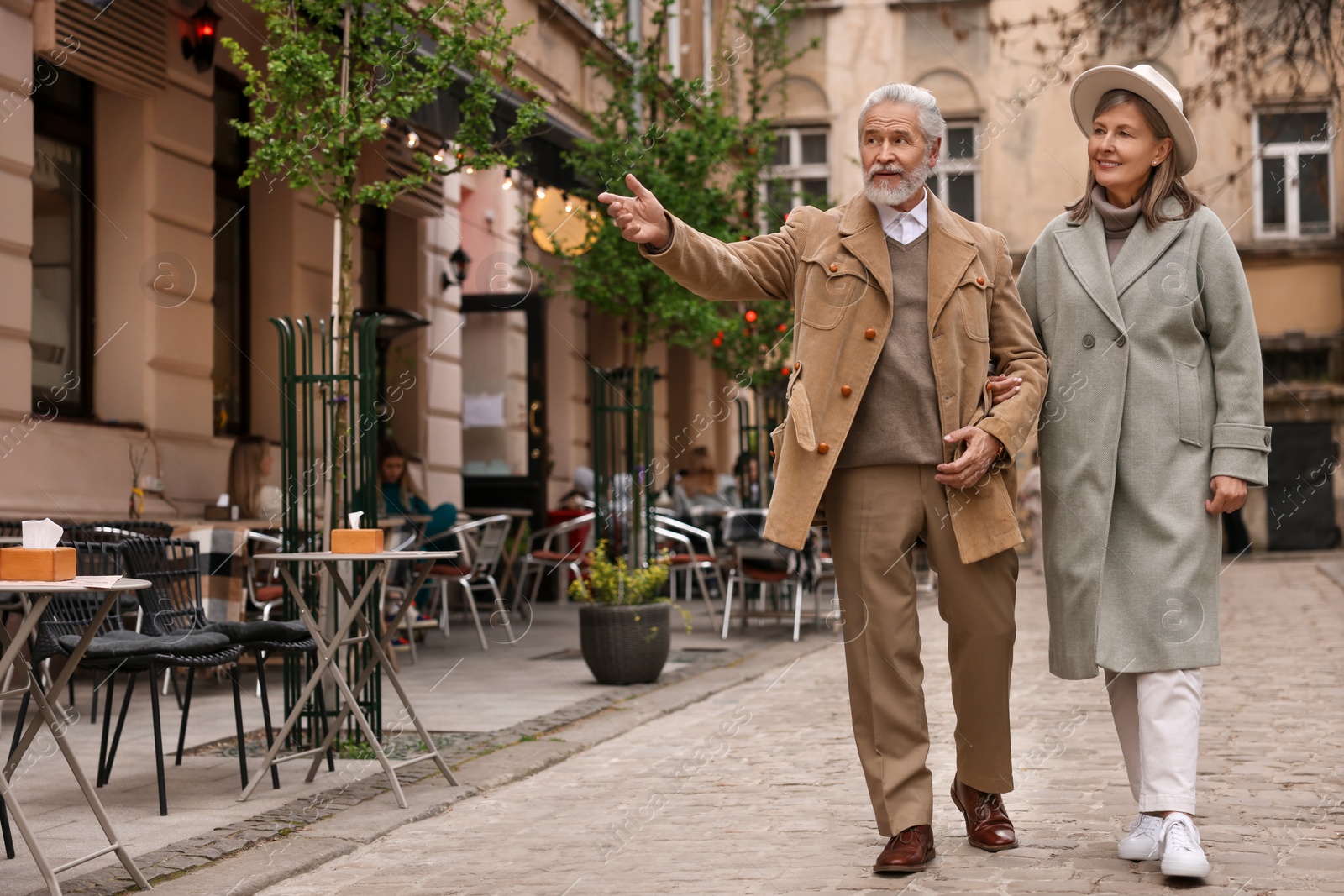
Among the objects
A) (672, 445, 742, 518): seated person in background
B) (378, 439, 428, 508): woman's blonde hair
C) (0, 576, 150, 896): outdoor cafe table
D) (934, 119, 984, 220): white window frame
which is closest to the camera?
(0, 576, 150, 896): outdoor cafe table

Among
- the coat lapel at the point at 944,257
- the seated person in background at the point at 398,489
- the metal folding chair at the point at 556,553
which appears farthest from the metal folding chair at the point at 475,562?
the coat lapel at the point at 944,257

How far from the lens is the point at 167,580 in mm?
6023

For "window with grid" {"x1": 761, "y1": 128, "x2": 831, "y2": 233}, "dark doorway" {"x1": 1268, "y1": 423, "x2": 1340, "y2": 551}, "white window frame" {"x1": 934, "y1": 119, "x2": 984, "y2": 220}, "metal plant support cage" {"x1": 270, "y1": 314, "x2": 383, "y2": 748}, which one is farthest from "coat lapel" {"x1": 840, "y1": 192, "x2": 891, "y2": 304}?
"dark doorway" {"x1": 1268, "y1": 423, "x2": 1340, "y2": 551}

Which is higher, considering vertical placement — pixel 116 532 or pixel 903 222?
pixel 903 222

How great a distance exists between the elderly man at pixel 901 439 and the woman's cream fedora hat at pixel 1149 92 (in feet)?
1.47

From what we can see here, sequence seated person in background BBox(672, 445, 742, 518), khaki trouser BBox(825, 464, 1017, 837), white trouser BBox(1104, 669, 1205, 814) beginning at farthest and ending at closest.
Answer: seated person in background BBox(672, 445, 742, 518) < khaki trouser BBox(825, 464, 1017, 837) < white trouser BBox(1104, 669, 1205, 814)

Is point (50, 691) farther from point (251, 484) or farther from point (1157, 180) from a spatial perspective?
point (251, 484)

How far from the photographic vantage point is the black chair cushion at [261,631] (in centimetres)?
561

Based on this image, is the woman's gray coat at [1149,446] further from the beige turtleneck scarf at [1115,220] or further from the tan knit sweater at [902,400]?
the tan knit sweater at [902,400]

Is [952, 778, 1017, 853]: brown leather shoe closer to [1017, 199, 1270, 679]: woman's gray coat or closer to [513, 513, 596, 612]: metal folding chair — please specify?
[1017, 199, 1270, 679]: woman's gray coat

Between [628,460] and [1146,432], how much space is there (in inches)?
223

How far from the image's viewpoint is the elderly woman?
4043 mm

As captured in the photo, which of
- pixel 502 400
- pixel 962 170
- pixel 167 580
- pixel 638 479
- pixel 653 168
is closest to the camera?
pixel 167 580

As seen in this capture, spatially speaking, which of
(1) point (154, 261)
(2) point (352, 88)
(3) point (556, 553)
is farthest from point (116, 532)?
(3) point (556, 553)
